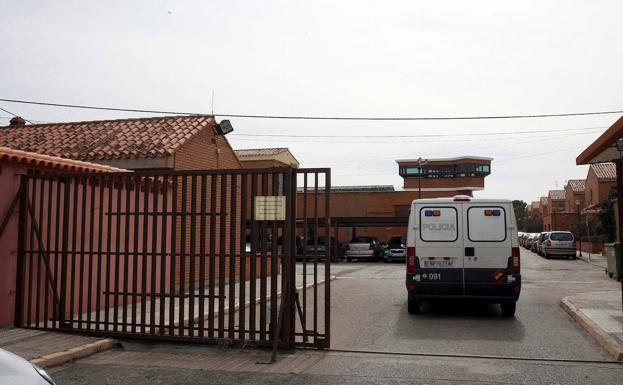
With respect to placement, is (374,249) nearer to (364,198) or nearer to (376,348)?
(364,198)

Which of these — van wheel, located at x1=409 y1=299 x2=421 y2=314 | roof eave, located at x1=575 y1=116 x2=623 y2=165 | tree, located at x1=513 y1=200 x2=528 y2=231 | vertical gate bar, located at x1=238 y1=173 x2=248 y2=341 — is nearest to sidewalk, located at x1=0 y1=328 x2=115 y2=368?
vertical gate bar, located at x1=238 y1=173 x2=248 y2=341

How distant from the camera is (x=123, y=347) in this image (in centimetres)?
830

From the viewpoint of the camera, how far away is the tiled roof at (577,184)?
62906 mm

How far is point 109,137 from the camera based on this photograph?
54.8ft

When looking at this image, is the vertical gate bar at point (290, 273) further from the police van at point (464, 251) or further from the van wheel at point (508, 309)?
the van wheel at point (508, 309)

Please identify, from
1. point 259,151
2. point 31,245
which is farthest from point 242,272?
point 259,151

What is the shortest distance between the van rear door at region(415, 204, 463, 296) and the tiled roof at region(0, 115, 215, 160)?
672 cm

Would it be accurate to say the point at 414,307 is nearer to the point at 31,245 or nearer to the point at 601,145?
the point at 601,145

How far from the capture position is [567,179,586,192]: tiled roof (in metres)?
62.9

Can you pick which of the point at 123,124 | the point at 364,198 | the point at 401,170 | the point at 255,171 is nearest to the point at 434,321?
the point at 255,171

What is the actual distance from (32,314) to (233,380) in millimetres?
4846

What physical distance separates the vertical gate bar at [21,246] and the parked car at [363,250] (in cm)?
2505

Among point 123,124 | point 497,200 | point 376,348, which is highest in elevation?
point 123,124

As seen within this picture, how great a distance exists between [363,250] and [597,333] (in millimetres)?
24034
